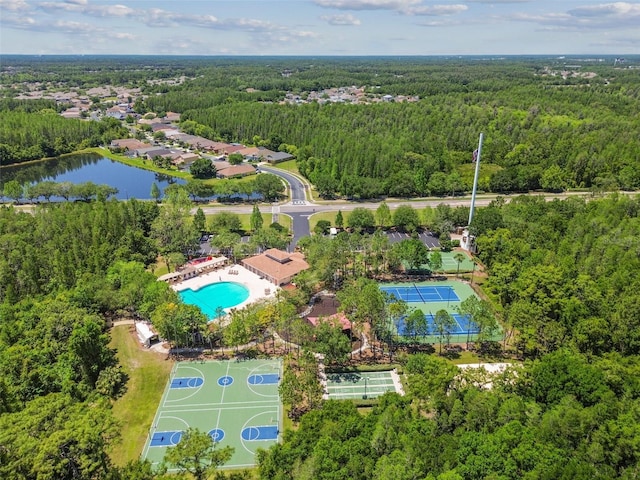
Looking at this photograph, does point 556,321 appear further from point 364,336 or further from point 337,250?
point 337,250

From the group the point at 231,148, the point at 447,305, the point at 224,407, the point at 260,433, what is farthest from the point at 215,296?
the point at 231,148

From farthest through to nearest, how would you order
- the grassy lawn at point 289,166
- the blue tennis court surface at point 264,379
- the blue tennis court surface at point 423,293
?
the grassy lawn at point 289,166 < the blue tennis court surface at point 423,293 < the blue tennis court surface at point 264,379

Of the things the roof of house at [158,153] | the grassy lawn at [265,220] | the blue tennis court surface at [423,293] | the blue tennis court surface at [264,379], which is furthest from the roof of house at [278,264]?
the roof of house at [158,153]

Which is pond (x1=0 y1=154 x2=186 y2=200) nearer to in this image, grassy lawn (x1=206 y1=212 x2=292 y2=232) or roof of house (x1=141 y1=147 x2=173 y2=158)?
roof of house (x1=141 y1=147 x2=173 y2=158)

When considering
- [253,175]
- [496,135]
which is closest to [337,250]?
[253,175]

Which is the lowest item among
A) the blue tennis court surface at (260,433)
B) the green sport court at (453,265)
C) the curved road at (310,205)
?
the blue tennis court surface at (260,433)

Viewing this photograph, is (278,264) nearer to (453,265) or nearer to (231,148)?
(453,265)

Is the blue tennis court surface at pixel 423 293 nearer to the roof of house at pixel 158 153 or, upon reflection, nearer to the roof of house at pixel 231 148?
the roof of house at pixel 231 148
